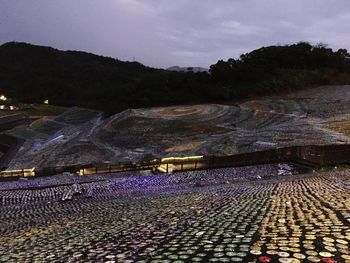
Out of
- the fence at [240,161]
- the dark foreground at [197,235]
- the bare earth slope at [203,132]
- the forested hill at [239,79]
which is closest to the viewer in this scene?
the dark foreground at [197,235]

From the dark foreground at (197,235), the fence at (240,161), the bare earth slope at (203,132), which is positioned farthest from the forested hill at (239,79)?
the dark foreground at (197,235)

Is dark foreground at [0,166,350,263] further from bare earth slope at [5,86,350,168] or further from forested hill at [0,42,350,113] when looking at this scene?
forested hill at [0,42,350,113]

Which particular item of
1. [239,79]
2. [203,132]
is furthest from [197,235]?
[239,79]

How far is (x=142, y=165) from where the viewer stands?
34344mm

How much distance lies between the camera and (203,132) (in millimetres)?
45531

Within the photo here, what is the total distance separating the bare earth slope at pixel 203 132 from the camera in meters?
38.5

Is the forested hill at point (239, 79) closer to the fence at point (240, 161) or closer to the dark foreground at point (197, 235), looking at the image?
the fence at point (240, 161)

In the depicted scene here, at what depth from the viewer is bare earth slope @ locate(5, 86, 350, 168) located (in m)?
38.5

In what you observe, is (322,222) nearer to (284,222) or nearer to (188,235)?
(284,222)

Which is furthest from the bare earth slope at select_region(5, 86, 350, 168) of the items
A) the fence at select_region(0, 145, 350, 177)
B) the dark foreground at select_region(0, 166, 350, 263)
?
the dark foreground at select_region(0, 166, 350, 263)

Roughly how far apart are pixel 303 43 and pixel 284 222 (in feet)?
249

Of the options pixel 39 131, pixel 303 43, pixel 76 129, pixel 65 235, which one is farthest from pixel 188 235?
pixel 303 43

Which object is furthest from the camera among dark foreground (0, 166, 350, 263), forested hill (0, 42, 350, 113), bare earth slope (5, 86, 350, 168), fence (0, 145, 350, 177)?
forested hill (0, 42, 350, 113)

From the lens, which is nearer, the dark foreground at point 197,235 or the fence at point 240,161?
the dark foreground at point 197,235
